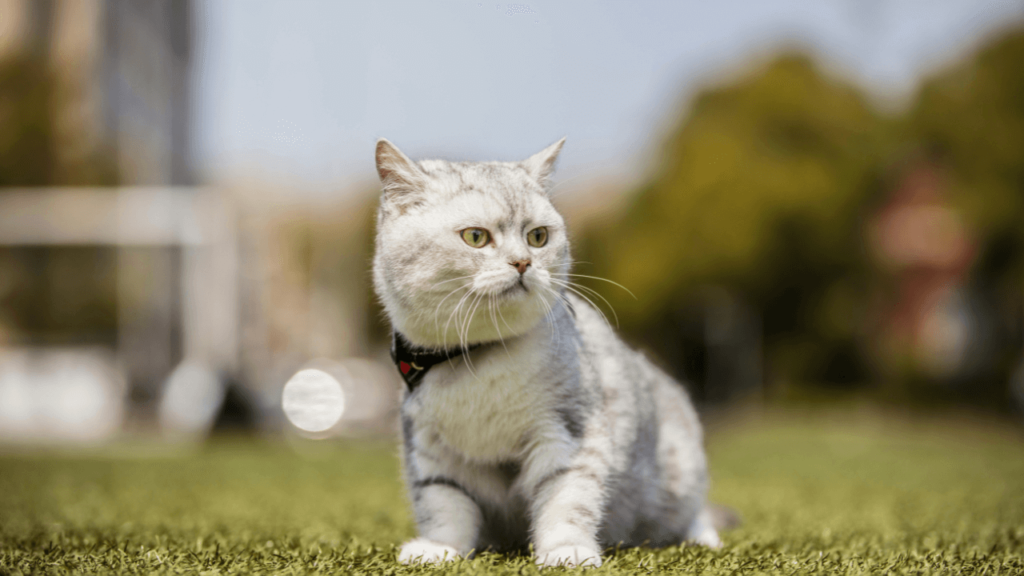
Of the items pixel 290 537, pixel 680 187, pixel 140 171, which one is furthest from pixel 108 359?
pixel 680 187

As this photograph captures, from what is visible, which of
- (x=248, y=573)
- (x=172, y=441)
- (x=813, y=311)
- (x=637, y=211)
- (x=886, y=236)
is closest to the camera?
(x=248, y=573)

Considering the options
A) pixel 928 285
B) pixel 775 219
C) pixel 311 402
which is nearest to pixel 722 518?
pixel 311 402

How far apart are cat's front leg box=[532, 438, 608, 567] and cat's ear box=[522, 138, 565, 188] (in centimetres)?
96

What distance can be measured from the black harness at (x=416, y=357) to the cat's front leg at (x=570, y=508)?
0.45m

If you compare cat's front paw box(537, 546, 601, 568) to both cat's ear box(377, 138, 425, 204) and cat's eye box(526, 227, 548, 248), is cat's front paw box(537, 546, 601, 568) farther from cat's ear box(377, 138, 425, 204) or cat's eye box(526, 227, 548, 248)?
cat's ear box(377, 138, 425, 204)

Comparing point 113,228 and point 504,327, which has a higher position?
point 504,327

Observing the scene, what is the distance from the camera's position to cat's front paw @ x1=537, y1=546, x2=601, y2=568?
2230mm

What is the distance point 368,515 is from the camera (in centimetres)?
371

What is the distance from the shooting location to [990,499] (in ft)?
13.8

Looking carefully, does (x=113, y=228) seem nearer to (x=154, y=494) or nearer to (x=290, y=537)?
(x=154, y=494)

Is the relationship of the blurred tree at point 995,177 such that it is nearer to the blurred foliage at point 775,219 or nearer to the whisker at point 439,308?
the blurred foliage at point 775,219

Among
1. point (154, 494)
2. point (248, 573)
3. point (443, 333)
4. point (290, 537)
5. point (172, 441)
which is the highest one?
point (443, 333)

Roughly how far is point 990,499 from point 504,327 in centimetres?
328

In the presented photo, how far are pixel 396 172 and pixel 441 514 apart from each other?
1.12 metres
